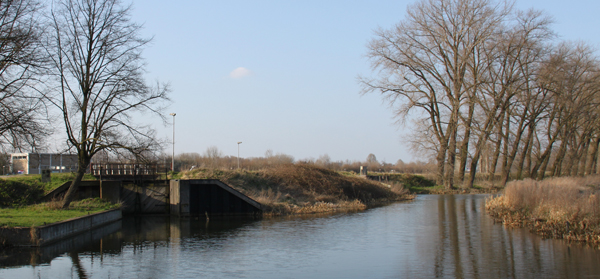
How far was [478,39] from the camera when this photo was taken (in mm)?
43094

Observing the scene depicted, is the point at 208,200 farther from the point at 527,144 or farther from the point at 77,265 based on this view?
the point at 527,144

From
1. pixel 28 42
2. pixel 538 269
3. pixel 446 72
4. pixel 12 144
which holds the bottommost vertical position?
pixel 538 269

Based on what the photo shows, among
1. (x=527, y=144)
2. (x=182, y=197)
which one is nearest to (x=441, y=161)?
(x=527, y=144)

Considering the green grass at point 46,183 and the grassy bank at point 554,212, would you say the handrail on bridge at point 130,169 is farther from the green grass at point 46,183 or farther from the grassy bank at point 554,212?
the grassy bank at point 554,212

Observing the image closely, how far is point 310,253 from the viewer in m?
16.9

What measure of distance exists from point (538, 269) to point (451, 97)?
33.1 metres

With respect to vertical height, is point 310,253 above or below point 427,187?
below

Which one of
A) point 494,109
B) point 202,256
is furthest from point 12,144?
point 494,109

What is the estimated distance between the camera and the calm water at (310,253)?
543 inches

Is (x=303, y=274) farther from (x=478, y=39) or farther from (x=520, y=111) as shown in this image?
(x=520, y=111)

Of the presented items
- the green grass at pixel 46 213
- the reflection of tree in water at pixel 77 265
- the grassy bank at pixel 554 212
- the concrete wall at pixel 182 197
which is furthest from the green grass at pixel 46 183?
the grassy bank at pixel 554 212

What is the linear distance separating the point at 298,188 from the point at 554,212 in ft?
66.0

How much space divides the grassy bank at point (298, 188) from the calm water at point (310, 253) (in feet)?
22.4

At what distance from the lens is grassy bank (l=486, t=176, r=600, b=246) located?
1781cm
